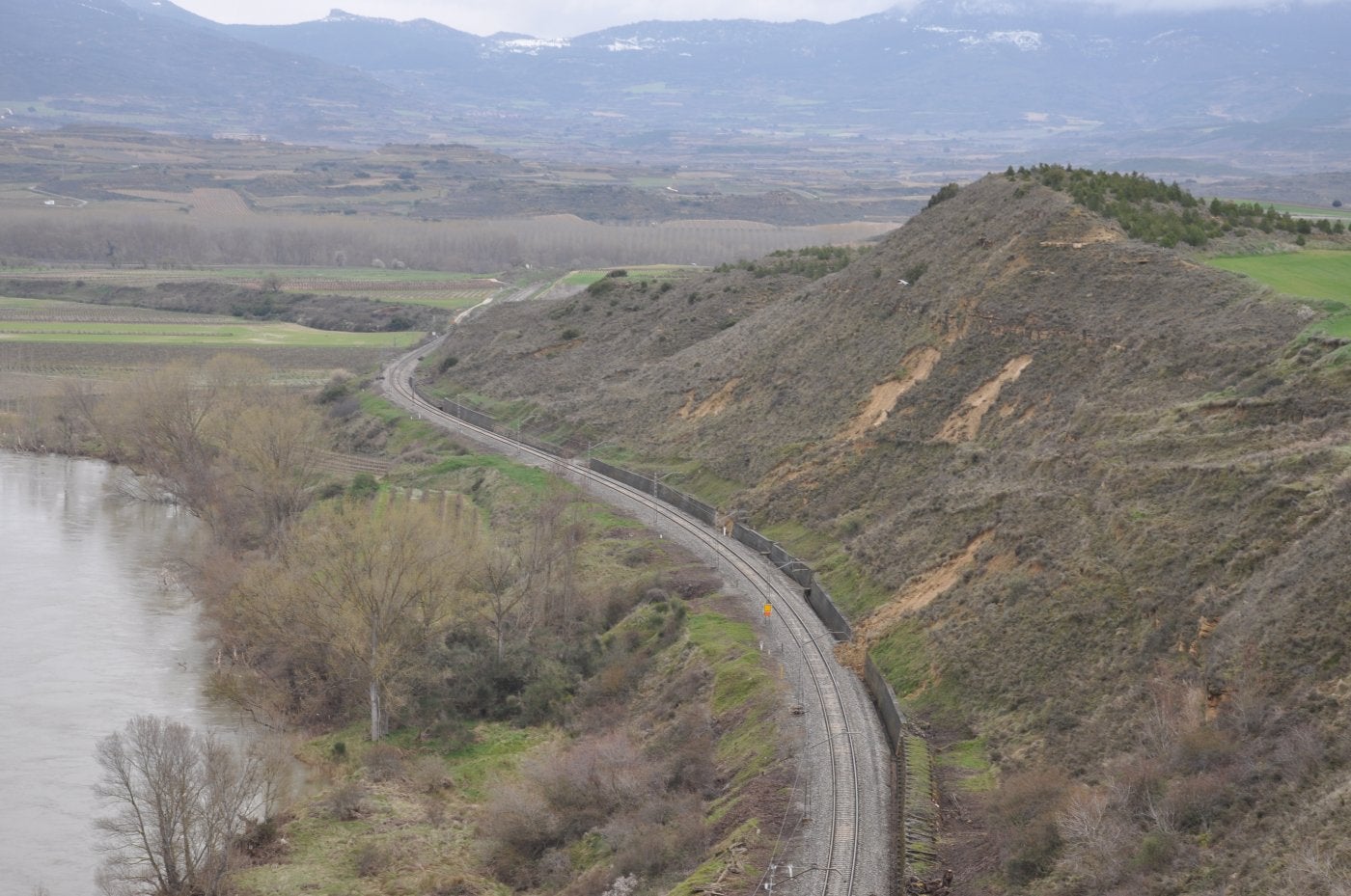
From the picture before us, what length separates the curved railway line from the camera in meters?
26.1

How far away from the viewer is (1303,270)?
163ft

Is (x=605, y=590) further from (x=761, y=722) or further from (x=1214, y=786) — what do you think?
(x=1214, y=786)

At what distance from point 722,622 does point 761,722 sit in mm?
7628

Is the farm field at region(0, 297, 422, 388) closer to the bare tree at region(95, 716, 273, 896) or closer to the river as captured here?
the river

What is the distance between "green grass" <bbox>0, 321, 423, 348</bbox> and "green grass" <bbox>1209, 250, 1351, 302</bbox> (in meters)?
72.1

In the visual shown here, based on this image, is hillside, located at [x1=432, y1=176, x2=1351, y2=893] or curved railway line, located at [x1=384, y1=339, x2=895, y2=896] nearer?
hillside, located at [x1=432, y1=176, x2=1351, y2=893]

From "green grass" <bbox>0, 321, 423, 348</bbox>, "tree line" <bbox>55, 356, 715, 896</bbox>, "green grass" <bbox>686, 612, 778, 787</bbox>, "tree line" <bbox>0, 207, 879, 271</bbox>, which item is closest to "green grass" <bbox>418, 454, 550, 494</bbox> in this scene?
"tree line" <bbox>55, 356, 715, 896</bbox>

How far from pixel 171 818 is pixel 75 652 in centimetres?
1712

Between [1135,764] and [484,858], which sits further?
[484,858]

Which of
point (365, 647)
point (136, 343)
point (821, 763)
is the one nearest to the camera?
point (821, 763)

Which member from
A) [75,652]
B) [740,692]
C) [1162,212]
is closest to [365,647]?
[740,692]

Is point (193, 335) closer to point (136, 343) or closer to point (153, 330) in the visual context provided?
point (153, 330)

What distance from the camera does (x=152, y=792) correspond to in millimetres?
32062

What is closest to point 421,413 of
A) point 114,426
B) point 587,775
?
point 114,426
